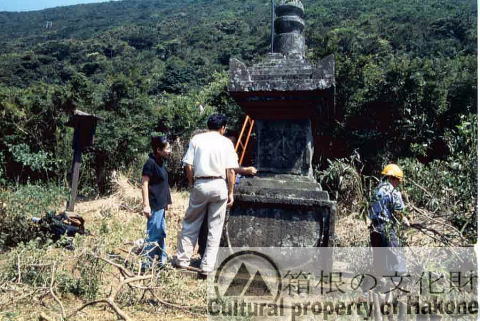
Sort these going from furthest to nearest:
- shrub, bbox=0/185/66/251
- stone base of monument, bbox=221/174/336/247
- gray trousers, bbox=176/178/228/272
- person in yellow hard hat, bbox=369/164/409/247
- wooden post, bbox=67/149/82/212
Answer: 1. wooden post, bbox=67/149/82/212
2. shrub, bbox=0/185/66/251
3. stone base of monument, bbox=221/174/336/247
4. gray trousers, bbox=176/178/228/272
5. person in yellow hard hat, bbox=369/164/409/247

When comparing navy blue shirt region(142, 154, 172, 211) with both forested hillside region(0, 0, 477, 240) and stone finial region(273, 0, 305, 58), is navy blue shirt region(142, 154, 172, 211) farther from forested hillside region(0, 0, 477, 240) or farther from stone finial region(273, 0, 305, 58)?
forested hillside region(0, 0, 477, 240)

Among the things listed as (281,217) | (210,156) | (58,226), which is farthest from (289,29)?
(58,226)

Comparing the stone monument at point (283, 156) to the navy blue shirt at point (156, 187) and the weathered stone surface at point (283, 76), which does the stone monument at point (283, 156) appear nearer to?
the weathered stone surface at point (283, 76)

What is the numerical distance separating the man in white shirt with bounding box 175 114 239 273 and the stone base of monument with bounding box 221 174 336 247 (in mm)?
496

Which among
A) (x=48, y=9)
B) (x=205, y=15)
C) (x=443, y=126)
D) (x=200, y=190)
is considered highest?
(x=48, y=9)

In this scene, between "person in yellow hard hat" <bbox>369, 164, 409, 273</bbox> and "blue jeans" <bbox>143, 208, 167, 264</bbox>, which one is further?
"blue jeans" <bbox>143, 208, 167, 264</bbox>

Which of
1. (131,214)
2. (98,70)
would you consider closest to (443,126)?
(131,214)

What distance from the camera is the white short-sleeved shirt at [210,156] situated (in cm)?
390

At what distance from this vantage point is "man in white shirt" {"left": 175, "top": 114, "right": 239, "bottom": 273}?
389cm

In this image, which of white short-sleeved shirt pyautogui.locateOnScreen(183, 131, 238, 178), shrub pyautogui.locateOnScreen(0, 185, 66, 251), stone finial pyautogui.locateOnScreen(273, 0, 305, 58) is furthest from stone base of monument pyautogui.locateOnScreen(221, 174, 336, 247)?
shrub pyautogui.locateOnScreen(0, 185, 66, 251)

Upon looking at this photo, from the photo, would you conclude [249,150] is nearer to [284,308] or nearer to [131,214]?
[131,214]

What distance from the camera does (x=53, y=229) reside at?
6.00m

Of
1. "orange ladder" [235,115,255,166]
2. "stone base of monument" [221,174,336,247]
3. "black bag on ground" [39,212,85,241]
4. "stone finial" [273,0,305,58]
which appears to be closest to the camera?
"stone base of monument" [221,174,336,247]

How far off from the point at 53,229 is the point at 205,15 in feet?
244
